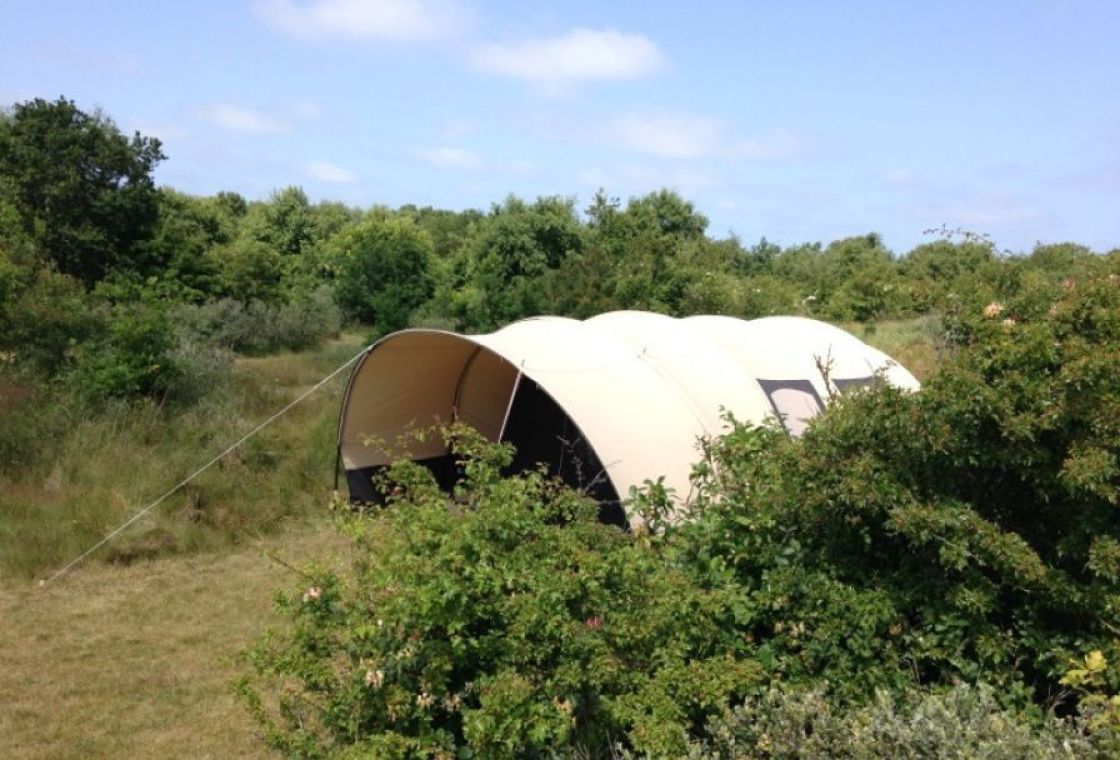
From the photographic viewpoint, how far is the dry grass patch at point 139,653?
16.7 ft

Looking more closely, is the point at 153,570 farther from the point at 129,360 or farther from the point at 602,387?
the point at 602,387

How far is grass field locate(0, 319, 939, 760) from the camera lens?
5.31 metres

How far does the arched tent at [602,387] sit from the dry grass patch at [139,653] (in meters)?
1.63

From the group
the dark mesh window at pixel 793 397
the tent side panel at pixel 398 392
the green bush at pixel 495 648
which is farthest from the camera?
the tent side panel at pixel 398 392

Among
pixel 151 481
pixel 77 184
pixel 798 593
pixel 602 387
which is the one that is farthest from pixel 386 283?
pixel 798 593

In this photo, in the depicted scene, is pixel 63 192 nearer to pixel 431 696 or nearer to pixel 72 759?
pixel 72 759

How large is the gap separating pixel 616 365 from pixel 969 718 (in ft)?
16.4

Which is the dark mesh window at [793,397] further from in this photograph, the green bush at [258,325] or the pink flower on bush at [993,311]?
the green bush at [258,325]

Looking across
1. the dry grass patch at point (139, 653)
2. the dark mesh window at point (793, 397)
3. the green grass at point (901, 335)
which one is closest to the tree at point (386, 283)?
the green grass at point (901, 335)

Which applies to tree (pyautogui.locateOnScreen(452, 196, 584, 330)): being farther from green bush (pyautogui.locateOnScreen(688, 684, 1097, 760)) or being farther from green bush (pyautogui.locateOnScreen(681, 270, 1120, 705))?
green bush (pyautogui.locateOnScreen(688, 684, 1097, 760))

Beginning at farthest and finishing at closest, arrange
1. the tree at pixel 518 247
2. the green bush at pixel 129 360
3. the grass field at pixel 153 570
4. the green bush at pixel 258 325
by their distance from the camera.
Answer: the tree at pixel 518 247, the green bush at pixel 258 325, the green bush at pixel 129 360, the grass field at pixel 153 570

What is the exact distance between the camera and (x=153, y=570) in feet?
26.9

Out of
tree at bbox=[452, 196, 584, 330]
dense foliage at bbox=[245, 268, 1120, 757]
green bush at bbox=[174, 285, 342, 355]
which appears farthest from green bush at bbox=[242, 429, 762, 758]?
tree at bbox=[452, 196, 584, 330]

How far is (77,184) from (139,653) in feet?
58.2
